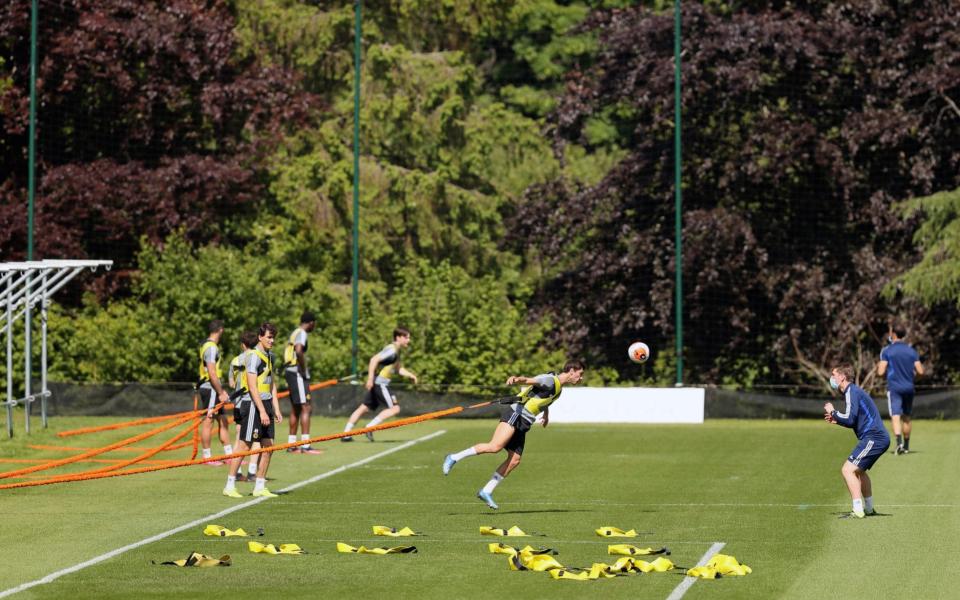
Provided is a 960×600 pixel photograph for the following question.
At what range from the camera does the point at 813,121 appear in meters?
38.7

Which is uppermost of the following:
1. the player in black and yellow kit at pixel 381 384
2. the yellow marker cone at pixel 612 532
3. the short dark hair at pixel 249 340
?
the short dark hair at pixel 249 340

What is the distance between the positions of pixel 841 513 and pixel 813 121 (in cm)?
2118

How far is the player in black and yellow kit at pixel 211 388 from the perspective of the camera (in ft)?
75.6

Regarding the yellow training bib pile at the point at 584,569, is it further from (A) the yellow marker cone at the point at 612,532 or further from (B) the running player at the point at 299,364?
(B) the running player at the point at 299,364

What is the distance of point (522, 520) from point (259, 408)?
3908 millimetres

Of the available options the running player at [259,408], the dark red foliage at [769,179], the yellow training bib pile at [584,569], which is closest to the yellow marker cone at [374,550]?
the yellow training bib pile at [584,569]

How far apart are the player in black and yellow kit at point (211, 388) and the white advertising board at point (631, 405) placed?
34.0ft

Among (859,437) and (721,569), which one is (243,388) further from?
(721,569)

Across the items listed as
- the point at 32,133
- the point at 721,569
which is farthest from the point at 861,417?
the point at 32,133

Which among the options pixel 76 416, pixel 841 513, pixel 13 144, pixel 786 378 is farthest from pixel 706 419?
pixel 13 144

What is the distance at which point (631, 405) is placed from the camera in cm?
3388

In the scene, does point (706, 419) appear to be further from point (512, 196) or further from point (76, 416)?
point (512, 196)

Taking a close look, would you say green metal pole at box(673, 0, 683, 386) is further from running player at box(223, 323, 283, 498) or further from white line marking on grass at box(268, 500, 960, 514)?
running player at box(223, 323, 283, 498)

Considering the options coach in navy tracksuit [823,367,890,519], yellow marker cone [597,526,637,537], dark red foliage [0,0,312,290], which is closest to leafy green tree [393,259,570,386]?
dark red foliage [0,0,312,290]
